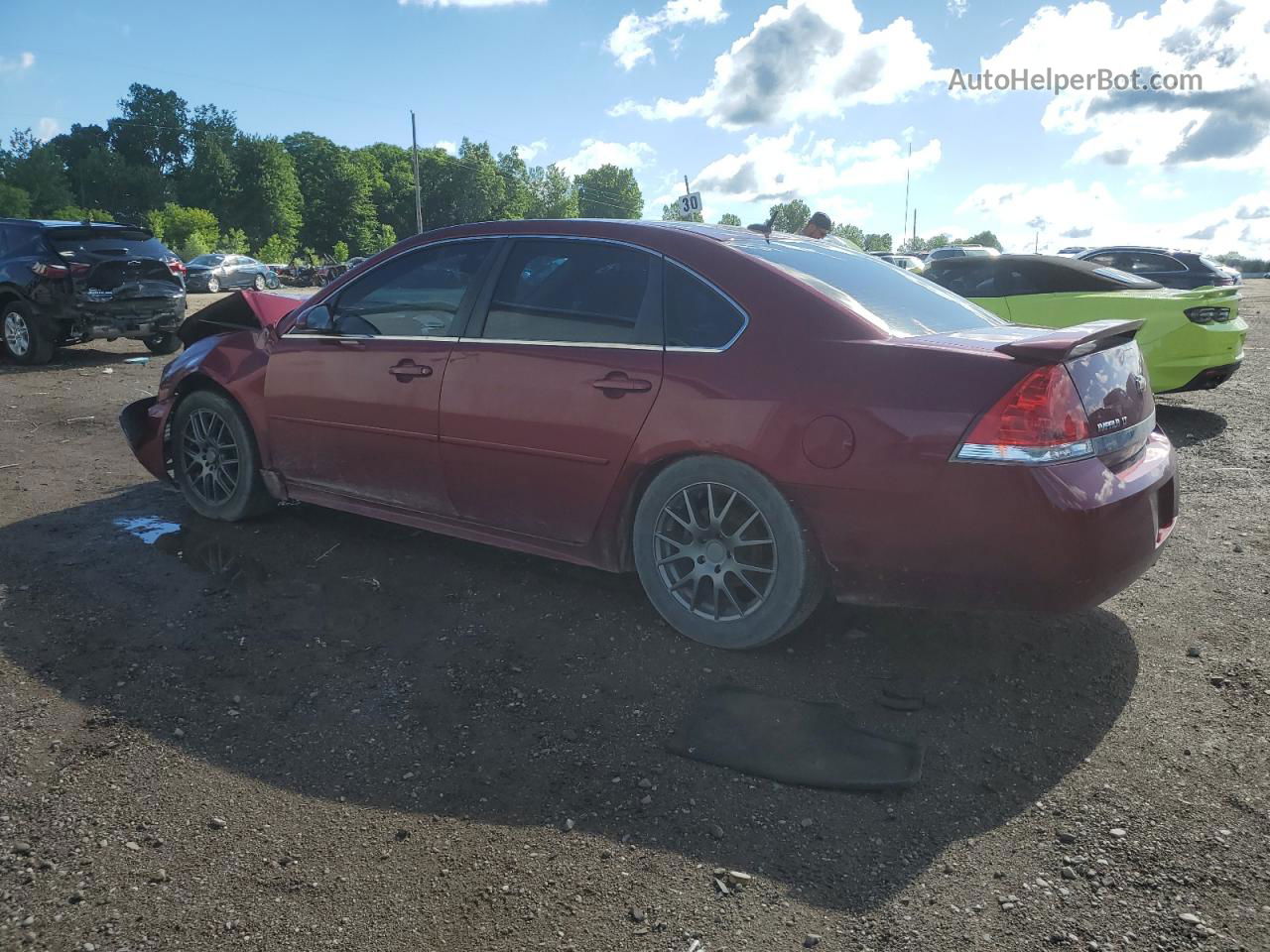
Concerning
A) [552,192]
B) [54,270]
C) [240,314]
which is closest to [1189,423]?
[240,314]

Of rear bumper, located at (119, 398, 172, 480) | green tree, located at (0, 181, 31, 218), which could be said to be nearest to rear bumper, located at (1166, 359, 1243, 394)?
rear bumper, located at (119, 398, 172, 480)

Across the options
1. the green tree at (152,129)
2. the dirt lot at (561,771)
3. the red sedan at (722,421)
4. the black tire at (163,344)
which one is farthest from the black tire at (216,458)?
the green tree at (152,129)

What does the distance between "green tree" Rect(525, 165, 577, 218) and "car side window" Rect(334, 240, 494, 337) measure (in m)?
131

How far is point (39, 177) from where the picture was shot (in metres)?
77.6

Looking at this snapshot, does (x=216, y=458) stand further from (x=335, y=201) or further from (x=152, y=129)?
(x=152, y=129)

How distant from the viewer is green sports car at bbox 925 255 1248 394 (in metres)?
7.92

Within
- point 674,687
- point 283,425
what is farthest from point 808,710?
point 283,425

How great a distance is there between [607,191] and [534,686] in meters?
142

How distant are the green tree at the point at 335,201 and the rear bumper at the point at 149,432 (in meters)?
101

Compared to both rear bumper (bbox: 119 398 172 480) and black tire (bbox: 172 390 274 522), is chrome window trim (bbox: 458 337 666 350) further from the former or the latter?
rear bumper (bbox: 119 398 172 480)

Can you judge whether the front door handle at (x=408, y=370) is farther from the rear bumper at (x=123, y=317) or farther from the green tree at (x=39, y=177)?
the green tree at (x=39, y=177)

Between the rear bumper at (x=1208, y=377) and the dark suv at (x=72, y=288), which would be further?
the dark suv at (x=72, y=288)

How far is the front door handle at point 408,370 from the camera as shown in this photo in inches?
165

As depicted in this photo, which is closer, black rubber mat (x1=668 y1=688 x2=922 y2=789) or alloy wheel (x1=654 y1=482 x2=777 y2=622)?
black rubber mat (x1=668 y1=688 x2=922 y2=789)
